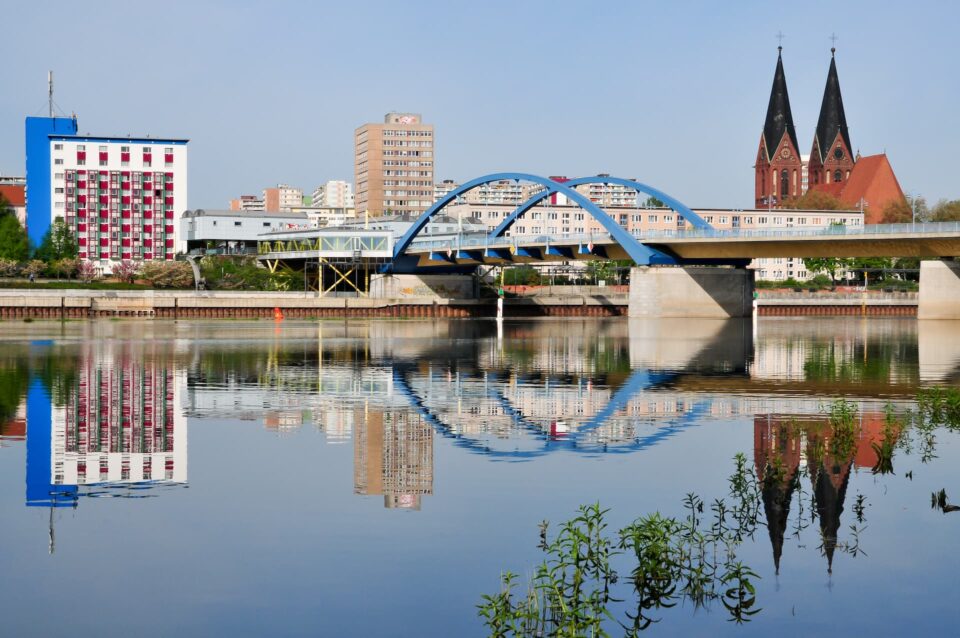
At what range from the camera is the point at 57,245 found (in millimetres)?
111062

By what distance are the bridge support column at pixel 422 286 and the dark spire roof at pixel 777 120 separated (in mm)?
87169

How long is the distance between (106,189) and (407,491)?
112m

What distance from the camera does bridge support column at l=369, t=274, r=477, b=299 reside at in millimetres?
109000

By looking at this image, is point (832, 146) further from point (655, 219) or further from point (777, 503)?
point (777, 503)

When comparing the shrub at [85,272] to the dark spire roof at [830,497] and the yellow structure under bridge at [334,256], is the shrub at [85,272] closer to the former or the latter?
the yellow structure under bridge at [334,256]

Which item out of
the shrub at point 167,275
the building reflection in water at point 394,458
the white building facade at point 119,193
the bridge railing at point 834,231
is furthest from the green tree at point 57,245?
the building reflection in water at point 394,458

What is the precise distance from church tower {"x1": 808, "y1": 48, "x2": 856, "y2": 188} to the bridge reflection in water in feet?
451

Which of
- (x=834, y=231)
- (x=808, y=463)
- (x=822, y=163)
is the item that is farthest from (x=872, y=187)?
(x=808, y=463)

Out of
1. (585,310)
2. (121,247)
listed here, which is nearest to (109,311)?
(121,247)

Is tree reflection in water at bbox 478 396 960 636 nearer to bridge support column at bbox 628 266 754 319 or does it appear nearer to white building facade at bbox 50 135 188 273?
bridge support column at bbox 628 266 754 319

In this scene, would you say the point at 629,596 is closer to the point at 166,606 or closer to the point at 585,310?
the point at 166,606

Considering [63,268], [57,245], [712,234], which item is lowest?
[63,268]

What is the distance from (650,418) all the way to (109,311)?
3005 inches

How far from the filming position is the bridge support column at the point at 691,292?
8781cm
